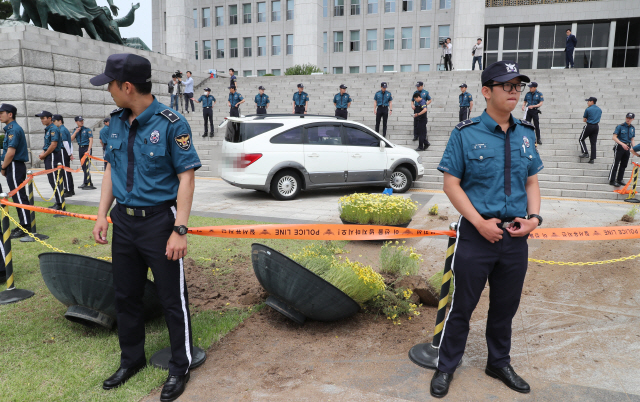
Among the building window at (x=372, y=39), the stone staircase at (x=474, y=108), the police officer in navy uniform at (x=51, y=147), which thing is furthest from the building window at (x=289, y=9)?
the police officer in navy uniform at (x=51, y=147)

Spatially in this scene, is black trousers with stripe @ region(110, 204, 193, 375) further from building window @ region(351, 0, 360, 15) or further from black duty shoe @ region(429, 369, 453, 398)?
building window @ region(351, 0, 360, 15)

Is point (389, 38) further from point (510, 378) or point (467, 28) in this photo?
point (510, 378)

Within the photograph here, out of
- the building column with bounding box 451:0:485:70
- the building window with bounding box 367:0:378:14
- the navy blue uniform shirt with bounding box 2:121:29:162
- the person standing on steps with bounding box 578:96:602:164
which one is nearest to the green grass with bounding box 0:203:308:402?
the navy blue uniform shirt with bounding box 2:121:29:162

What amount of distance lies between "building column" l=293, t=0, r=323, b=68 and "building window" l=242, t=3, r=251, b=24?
2149 centimetres

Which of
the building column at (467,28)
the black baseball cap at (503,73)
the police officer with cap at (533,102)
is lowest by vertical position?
the black baseball cap at (503,73)

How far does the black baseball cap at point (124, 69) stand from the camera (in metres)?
2.59

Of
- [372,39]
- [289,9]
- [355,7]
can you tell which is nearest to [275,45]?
[289,9]

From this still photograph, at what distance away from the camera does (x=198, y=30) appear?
5212 cm

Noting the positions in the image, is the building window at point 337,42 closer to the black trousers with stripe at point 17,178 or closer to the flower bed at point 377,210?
the flower bed at point 377,210

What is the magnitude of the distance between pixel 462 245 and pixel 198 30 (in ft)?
182

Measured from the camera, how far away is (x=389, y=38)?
4547 centimetres

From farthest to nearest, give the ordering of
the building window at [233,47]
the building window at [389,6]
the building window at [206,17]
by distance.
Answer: the building window at [206,17] < the building window at [233,47] < the building window at [389,6]

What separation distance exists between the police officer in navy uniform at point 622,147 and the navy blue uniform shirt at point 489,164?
420 inches

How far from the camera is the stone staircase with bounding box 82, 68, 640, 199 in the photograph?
12.9 meters
